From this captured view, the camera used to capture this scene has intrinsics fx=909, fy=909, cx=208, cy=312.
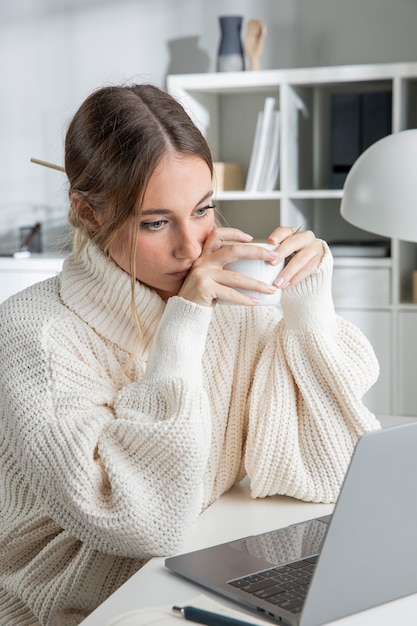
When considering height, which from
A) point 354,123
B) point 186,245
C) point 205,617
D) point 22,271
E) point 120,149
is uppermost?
point 120,149

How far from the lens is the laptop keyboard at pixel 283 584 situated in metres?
0.92

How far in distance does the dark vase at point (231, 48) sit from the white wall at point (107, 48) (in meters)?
0.21

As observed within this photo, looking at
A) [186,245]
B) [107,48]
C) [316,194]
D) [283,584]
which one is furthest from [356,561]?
[107,48]

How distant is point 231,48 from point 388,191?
88.7 inches

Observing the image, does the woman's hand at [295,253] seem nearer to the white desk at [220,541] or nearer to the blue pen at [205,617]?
the white desk at [220,541]

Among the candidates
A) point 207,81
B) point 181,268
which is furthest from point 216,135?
point 181,268

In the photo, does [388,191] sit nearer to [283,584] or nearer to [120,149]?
[120,149]

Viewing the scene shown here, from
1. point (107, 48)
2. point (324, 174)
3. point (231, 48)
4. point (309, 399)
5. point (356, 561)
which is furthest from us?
point (107, 48)

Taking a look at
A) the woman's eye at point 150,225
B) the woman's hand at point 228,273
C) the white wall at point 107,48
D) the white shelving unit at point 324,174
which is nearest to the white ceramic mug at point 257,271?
the woman's hand at point 228,273

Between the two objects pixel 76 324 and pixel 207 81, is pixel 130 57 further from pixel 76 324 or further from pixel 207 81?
pixel 76 324

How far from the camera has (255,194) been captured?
11.3 feet

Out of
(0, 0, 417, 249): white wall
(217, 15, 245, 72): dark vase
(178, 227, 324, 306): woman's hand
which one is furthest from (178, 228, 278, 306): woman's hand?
(0, 0, 417, 249): white wall

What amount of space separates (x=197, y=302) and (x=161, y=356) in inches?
3.5

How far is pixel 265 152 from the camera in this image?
3.44 meters
